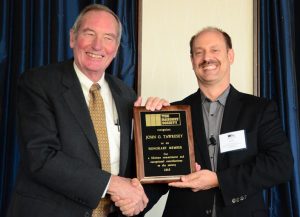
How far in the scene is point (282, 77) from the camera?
3182 mm

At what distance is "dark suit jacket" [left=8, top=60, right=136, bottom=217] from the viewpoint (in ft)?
5.74

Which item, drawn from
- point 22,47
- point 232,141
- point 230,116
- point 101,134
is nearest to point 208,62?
point 230,116

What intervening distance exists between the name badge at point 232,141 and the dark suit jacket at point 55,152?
2.15ft

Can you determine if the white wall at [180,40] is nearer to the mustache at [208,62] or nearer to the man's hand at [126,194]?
the mustache at [208,62]

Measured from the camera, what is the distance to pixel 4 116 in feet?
9.38

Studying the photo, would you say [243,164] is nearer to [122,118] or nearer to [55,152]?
[122,118]

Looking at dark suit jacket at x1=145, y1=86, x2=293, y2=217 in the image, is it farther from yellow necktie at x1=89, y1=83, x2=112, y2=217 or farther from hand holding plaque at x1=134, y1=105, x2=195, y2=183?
yellow necktie at x1=89, y1=83, x2=112, y2=217

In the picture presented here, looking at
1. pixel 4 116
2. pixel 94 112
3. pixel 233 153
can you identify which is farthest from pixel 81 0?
pixel 233 153

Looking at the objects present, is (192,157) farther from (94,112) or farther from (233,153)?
(94,112)

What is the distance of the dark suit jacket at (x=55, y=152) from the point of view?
5.74ft

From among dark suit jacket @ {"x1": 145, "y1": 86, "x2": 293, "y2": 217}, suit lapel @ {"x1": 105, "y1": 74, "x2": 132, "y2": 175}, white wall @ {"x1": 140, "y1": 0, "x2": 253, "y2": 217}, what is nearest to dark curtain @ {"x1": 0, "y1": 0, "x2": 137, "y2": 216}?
white wall @ {"x1": 140, "y1": 0, "x2": 253, "y2": 217}

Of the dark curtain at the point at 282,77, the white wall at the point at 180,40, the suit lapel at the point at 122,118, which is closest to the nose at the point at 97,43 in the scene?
the suit lapel at the point at 122,118

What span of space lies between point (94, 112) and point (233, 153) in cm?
77

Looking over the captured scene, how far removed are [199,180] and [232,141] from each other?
0.93 feet
